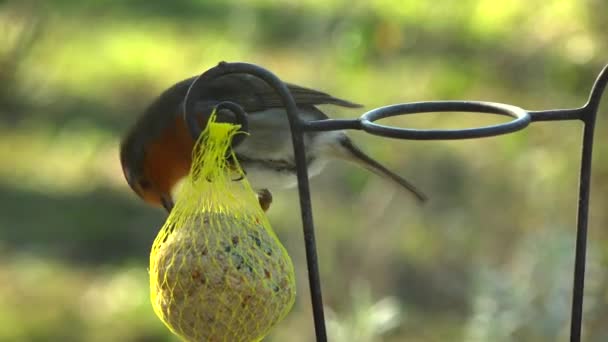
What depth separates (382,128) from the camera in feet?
6.03

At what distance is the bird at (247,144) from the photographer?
271 centimetres

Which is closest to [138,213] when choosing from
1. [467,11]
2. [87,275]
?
[87,275]

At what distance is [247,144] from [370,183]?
1.79 meters

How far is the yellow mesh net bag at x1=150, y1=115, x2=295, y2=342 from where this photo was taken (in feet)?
6.57

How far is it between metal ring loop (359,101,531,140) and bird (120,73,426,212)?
673 millimetres

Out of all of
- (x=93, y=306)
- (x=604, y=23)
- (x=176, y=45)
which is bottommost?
(x=93, y=306)

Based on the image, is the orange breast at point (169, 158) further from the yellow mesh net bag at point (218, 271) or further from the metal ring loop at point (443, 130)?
the metal ring loop at point (443, 130)

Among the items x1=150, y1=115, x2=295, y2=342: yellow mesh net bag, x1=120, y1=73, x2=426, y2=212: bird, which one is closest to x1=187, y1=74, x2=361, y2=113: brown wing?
x1=120, y1=73, x2=426, y2=212: bird

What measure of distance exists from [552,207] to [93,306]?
182cm

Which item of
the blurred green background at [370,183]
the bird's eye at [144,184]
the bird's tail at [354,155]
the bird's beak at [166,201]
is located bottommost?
the bird's beak at [166,201]

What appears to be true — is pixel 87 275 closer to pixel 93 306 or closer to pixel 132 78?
pixel 93 306

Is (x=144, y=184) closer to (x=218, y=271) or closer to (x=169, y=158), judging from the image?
(x=169, y=158)

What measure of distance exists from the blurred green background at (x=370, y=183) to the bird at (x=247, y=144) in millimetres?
765

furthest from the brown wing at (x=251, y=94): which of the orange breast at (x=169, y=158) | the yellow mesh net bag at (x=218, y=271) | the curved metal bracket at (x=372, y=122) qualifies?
the curved metal bracket at (x=372, y=122)
